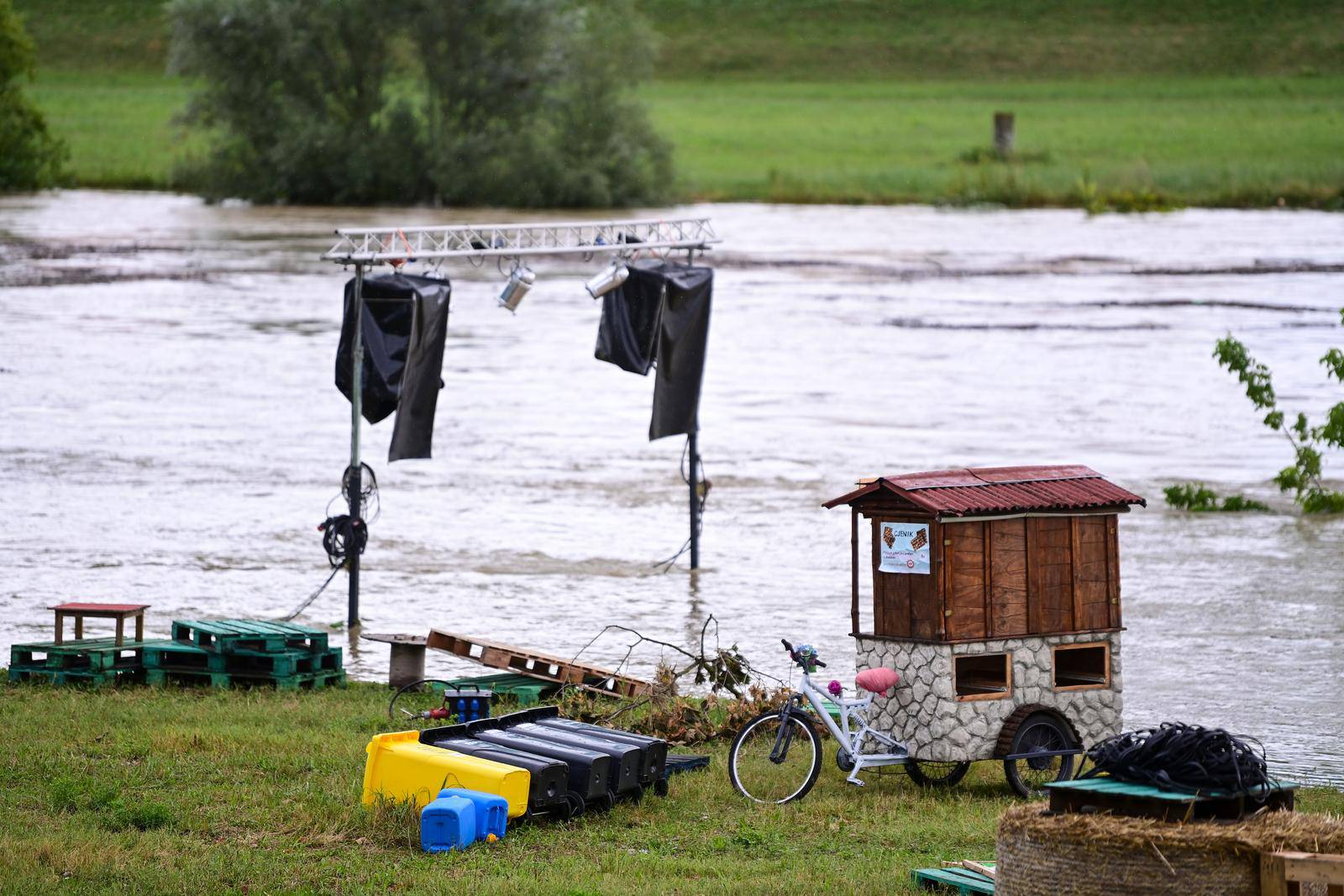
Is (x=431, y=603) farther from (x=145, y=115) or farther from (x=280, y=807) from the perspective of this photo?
(x=145, y=115)

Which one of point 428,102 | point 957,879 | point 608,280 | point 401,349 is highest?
point 428,102

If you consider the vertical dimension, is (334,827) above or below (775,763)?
below

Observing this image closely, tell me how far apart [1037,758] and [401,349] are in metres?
6.58

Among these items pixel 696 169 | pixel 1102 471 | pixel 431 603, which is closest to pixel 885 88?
pixel 696 169

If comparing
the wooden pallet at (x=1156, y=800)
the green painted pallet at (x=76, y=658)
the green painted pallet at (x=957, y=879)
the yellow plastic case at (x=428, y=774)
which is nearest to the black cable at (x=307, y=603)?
the green painted pallet at (x=76, y=658)

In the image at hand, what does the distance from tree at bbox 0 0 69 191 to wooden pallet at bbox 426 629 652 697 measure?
6069 cm

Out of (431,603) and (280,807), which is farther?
(431,603)

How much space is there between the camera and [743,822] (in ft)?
31.9

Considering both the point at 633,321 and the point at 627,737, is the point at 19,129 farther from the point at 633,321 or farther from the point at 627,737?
the point at 627,737

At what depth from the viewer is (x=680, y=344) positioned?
16969 mm

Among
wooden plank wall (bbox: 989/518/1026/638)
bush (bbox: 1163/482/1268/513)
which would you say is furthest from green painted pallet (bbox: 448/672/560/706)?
bush (bbox: 1163/482/1268/513)

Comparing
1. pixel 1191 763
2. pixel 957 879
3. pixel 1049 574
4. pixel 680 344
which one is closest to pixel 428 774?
pixel 957 879

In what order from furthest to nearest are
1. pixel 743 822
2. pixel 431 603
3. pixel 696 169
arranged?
pixel 696 169, pixel 431 603, pixel 743 822

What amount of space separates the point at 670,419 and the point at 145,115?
91.0 m
